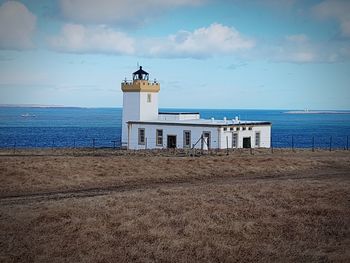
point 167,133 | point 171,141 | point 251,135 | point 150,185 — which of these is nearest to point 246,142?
point 251,135

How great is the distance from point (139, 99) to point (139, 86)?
1.17 meters

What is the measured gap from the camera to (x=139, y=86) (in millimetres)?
45469

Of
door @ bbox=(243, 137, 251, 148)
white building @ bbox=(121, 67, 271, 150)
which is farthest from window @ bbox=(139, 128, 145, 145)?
door @ bbox=(243, 137, 251, 148)

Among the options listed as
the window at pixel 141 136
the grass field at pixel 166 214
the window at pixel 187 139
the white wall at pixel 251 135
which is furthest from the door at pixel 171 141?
the grass field at pixel 166 214

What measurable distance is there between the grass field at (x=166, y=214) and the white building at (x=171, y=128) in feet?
39.9

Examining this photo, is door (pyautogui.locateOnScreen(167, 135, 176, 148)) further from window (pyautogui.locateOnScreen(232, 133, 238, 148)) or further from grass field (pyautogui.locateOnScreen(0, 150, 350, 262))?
grass field (pyautogui.locateOnScreen(0, 150, 350, 262))

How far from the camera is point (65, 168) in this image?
2669cm

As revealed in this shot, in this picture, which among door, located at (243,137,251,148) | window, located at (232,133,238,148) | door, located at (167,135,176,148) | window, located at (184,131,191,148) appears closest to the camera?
window, located at (232,133,238,148)

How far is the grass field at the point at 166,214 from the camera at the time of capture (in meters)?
13.8

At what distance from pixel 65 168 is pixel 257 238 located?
46.3 ft

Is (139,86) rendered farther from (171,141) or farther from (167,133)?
(171,141)

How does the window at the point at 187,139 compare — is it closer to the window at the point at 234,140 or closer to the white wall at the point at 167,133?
the white wall at the point at 167,133

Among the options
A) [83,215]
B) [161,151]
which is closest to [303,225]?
[83,215]

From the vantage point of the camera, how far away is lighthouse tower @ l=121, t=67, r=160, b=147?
45562 millimetres
